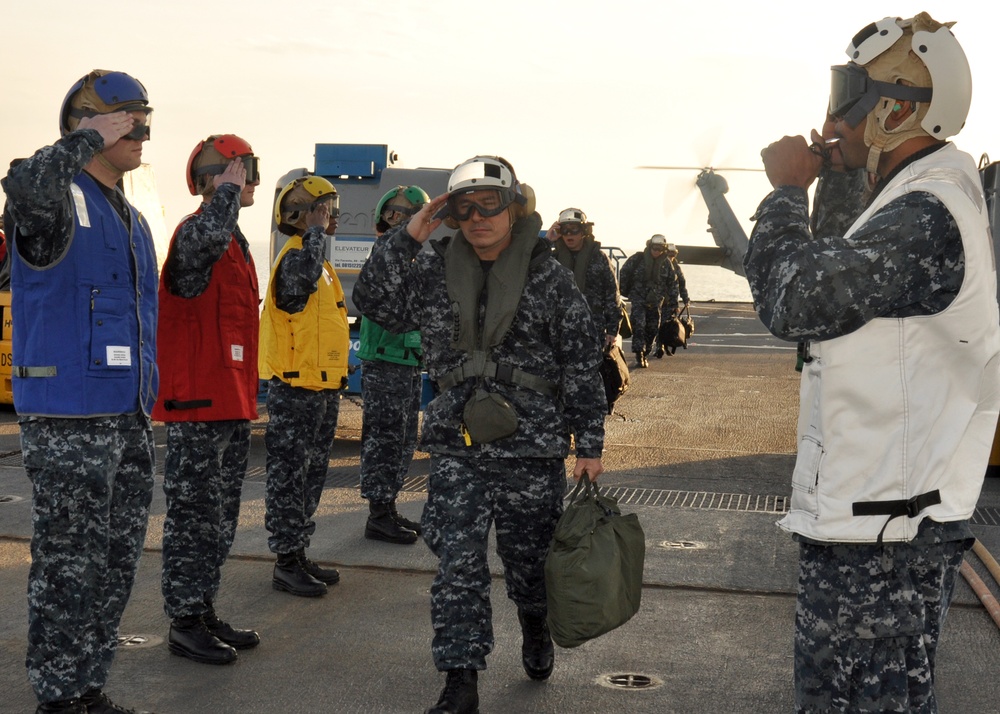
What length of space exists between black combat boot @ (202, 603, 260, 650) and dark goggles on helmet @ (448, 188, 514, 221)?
2063mm

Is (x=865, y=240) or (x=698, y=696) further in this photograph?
(x=698, y=696)

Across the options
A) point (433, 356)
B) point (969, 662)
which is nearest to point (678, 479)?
point (969, 662)

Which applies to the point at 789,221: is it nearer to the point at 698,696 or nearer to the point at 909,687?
the point at 909,687

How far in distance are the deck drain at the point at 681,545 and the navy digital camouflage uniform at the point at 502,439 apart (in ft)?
7.71

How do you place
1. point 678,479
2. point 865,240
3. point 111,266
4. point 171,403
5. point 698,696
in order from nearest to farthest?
point 865,240
point 111,266
point 698,696
point 171,403
point 678,479

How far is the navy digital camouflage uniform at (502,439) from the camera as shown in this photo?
434 cm

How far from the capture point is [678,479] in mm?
9180

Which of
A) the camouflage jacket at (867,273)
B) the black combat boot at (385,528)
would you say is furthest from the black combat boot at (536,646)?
the black combat boot at (385,528)

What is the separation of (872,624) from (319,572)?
3713mm

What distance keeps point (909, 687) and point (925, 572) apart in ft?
0.94

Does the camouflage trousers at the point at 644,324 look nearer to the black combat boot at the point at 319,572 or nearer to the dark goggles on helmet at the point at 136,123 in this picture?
the black combat boot at the point at 319,572

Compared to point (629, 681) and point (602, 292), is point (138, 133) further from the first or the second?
point (602, 292)

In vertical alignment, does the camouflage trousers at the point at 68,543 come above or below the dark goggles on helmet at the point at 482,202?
below

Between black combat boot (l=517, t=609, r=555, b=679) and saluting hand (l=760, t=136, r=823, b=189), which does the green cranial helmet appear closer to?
black combat boot (l=517, t=609, r=555, b=679)
